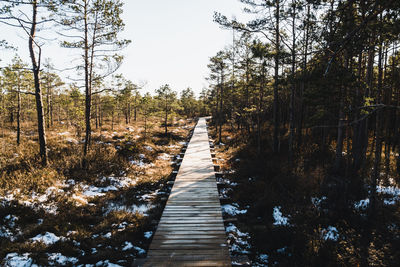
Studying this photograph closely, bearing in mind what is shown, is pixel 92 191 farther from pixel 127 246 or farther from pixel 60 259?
pixel 127 246

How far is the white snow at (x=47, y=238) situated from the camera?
15.6 feet

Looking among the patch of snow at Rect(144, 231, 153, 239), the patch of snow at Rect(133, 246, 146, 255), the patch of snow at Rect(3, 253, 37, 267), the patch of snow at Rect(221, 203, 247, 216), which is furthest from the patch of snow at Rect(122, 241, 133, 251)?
the patch of snow at Rect(221, 203, 247, 216)

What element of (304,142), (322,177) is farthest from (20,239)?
(304,142)

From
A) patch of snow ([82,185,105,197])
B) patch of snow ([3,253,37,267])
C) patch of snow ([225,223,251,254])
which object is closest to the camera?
patch of snow ([3,253,37,267])

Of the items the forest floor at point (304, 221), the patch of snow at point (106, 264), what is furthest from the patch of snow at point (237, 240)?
the patch of snow at point (106, 264)

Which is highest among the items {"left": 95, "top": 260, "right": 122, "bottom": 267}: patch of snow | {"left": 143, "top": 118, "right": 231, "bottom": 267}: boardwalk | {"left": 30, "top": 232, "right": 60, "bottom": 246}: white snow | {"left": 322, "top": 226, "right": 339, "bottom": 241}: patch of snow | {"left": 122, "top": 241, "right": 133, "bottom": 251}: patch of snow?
{"left": 143, "top": 118, "right": 231, "bottom": 267}: boardwalk

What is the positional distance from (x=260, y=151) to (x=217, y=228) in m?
8.77

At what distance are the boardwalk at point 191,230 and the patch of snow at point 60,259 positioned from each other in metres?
1.77

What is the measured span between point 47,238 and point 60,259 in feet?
2.97

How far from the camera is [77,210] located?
6.32 metres

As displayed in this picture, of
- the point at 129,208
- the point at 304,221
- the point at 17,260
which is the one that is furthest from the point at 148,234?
the point at 304,221

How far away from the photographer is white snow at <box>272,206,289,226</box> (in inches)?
240

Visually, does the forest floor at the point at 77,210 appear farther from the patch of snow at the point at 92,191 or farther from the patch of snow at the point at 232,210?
the patch of snow at the point at 232,210

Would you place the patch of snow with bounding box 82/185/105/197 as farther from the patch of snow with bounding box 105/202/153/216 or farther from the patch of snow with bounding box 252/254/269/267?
the patch of snow with bounding box 252/254/269/267
